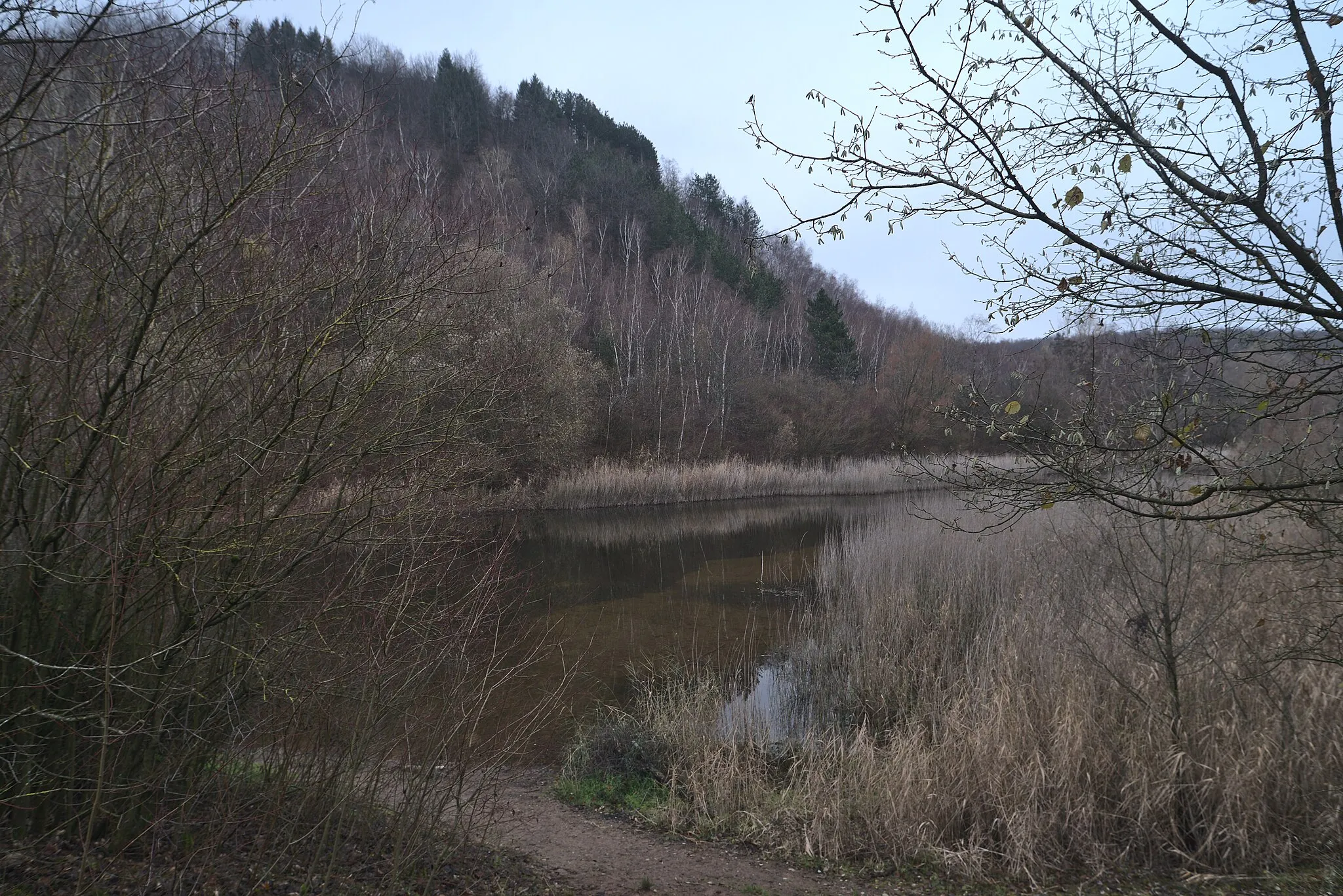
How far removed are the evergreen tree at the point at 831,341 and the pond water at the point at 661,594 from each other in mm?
18559

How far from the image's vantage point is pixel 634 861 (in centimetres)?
456

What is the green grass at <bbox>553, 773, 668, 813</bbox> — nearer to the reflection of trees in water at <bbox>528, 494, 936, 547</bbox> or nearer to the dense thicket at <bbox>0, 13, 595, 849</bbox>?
the dense thicket at <bbox>0, 13, 595, 849</bbox>

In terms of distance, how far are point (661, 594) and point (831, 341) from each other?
30.3 m

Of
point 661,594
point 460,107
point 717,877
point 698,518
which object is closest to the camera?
point 717,877

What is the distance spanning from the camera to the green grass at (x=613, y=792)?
216 inches

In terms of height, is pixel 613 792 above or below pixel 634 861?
below

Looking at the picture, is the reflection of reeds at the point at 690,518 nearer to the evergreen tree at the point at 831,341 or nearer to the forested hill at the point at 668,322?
the forested hill at the point at 668,322

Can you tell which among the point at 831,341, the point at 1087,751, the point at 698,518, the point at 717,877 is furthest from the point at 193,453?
the point at 831,341

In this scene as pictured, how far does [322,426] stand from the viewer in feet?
14.6

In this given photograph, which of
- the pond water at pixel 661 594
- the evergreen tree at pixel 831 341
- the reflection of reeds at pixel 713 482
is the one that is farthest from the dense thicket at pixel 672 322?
the pond water at pixel 661 594

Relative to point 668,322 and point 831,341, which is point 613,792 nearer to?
point 668,322

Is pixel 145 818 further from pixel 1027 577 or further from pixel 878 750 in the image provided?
pixel 1027 577

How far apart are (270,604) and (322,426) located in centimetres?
106

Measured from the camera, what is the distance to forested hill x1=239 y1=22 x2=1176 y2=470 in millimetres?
29391
